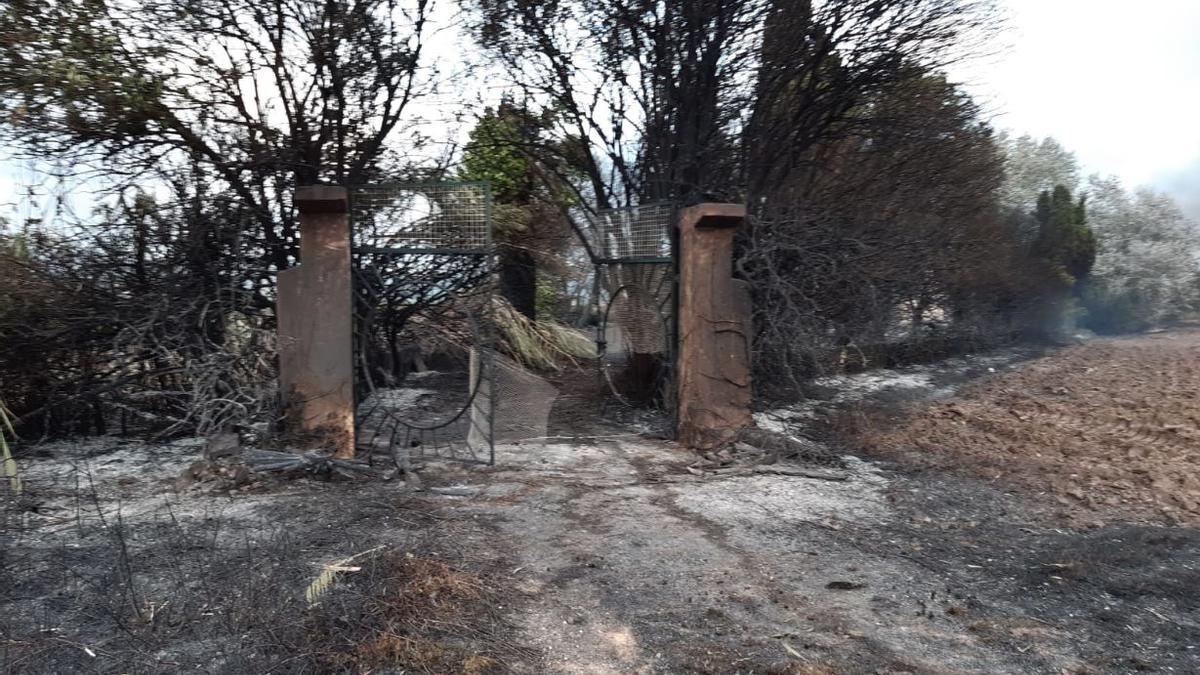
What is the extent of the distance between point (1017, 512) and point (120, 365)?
707cm

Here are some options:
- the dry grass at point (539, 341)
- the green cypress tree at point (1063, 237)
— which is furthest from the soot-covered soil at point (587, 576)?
the green cypress tree at point (1063, 237)

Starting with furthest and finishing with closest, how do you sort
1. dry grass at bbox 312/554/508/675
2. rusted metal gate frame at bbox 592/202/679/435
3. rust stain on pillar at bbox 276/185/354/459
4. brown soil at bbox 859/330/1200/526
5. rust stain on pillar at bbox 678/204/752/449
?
rusted metal gate frame at bbox 592/202/679/435, rust stain on pillar at bbox 678/204/752/449, rust stain on pillar at bbox 276/185/354/459, brown soil at bbox 859/330/1200/526, dry grass at bbox 312/554/508/675

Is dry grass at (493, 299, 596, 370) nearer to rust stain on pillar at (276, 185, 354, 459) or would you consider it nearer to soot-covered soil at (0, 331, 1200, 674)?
rust stain on pillar at (276, 185, 354, 459)

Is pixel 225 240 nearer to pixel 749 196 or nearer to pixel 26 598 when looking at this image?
pixel 26 598

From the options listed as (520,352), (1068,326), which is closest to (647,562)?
(520,352)

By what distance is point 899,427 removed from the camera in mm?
9250

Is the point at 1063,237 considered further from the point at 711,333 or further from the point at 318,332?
the point at 318,332

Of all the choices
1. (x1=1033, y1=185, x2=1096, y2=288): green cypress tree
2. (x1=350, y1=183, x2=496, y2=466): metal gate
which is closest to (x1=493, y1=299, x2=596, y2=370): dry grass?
(x1=350, y1=183, x2=496, y2=466): metal gate

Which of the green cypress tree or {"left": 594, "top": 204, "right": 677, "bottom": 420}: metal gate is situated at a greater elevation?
the green cypress tree

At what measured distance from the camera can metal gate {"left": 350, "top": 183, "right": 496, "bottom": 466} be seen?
709 centimetres

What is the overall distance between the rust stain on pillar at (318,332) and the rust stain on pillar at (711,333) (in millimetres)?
2844

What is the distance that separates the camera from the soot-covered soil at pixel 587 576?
3.52 meters

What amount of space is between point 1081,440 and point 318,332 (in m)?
6.96

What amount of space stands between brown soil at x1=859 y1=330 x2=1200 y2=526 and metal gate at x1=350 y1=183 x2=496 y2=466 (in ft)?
12.5
